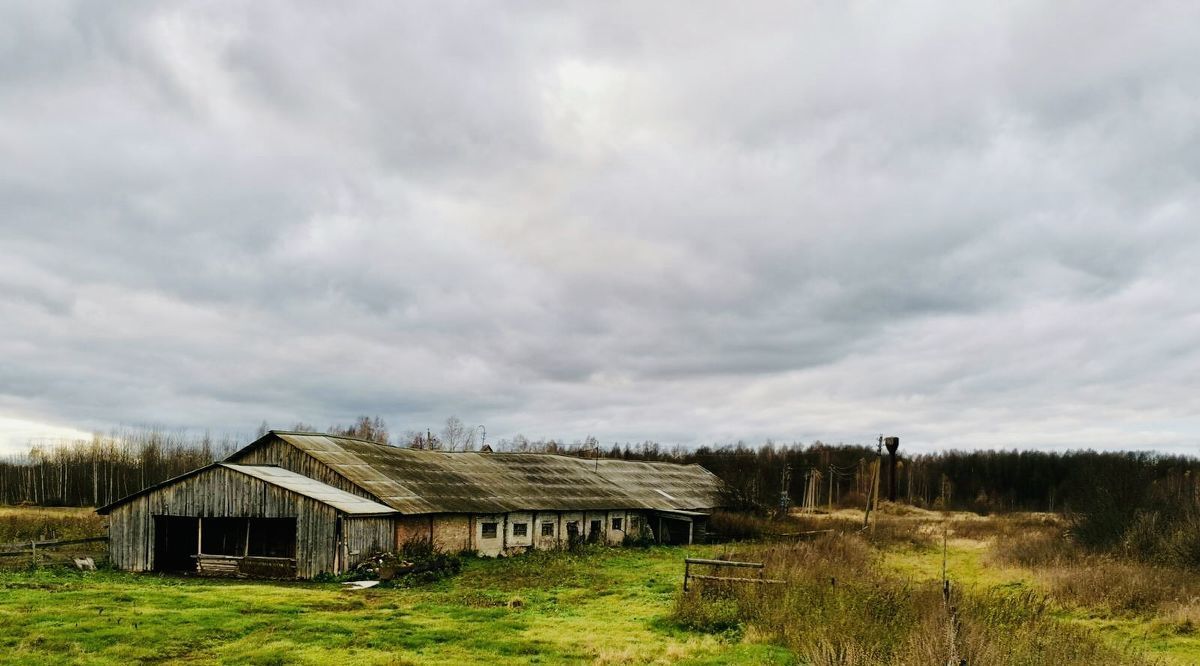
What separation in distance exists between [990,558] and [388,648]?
3151cm

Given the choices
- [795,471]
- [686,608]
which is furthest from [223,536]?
[795,471]

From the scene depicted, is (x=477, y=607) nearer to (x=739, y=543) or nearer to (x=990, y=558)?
(x=990, y=558)

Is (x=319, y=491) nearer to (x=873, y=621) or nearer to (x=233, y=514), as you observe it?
(x=233, y=514)

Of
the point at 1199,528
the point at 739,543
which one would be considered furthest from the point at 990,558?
the point at 739,543

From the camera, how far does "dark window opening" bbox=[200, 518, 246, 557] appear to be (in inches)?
1532

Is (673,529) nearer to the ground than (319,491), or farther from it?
nearer to the ground

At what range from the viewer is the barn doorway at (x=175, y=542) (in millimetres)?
35713

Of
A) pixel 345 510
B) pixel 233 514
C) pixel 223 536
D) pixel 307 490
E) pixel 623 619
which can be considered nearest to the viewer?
pixel 623 619

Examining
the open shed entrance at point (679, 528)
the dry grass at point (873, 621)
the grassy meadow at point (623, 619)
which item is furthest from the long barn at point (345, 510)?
the dry grass at point (873, 621)

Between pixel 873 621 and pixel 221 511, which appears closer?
pixel 873 621

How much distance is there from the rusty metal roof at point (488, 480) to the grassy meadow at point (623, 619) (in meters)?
8.21

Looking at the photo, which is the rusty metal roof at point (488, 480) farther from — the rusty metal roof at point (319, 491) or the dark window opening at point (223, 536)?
the dark window opening at point (223, 536)

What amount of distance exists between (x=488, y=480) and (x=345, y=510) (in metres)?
14.6

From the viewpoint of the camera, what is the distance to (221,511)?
33625 millimetres
